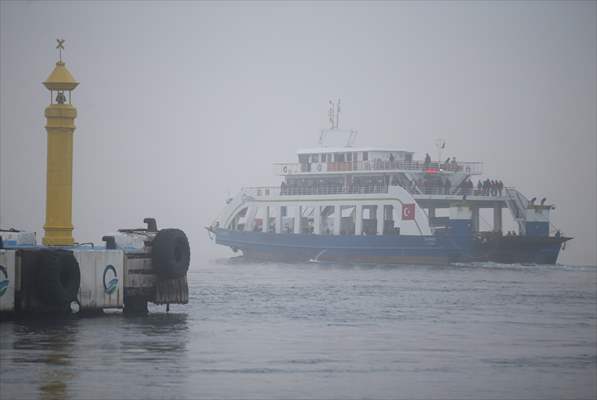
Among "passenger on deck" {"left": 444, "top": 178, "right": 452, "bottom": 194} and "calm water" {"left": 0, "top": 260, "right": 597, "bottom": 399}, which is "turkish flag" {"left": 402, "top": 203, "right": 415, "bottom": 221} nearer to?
"passenger on deck" {"left": 444, "top": 178, "right": 452, "bottom": 194}

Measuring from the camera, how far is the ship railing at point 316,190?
73125 millimetres

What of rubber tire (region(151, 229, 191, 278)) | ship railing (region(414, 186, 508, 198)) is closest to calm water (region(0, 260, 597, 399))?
rubber tire (region(151, 229, 191, 278))

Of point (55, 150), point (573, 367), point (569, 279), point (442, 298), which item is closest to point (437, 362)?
point (573, 367)

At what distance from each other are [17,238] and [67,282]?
5.99 ft

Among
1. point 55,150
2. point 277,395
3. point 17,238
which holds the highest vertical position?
point 55,150

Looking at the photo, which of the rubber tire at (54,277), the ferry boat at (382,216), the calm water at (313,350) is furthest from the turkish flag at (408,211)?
the rubber tire at (54,277)

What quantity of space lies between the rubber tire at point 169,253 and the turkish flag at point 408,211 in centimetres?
3971

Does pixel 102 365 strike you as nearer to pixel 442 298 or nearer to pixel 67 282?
pixel 67 282

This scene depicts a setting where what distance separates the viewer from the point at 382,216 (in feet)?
236

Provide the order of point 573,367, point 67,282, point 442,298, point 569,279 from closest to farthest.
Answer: point 573,367 < point 67,282 < point 442,298 < point 569,279

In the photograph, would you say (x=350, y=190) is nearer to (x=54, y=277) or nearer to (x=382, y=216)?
(x=382, y=216)

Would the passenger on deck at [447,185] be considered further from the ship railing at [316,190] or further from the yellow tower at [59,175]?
the yellow tower at [59,175]

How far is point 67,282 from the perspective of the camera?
25.6 metres

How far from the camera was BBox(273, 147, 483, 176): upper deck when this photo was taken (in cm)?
7212
